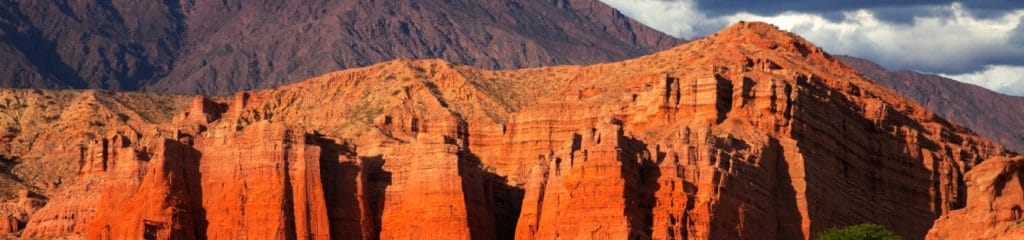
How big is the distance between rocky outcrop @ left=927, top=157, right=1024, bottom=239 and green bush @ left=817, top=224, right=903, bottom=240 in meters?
17.8

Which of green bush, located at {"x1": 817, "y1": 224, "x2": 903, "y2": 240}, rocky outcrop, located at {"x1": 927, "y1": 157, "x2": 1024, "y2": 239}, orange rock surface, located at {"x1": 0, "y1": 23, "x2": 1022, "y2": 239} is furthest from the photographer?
orange rock surface, located at {"x1": 0, "y1": 23, "x2": 1022, "y2": 239}

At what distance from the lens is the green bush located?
12006 cm

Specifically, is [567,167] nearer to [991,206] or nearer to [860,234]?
[860,234]

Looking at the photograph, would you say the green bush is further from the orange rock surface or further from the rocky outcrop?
the rocky outcrop

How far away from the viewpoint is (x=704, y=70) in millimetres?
148000

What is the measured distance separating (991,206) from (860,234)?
22.8m

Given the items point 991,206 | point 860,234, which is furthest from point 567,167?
point 991,206

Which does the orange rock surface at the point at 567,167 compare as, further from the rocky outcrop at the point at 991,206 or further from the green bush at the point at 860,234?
the green bush at the point at 860,234

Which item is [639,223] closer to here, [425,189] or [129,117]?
[425,189]

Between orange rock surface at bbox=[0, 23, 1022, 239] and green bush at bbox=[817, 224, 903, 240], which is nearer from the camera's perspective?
green bush at bbox=[817, 224, 903, 240]

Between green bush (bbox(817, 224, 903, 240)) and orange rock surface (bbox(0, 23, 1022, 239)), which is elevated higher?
orange rock surface (bbox(0, 23, 1022, 239))

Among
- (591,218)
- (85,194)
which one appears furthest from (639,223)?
(85,194)

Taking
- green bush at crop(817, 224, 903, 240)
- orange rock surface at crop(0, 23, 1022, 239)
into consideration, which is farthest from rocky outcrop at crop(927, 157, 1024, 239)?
green bush at crop(817, 224, 903, 240)

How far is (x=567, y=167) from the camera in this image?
12381cm
